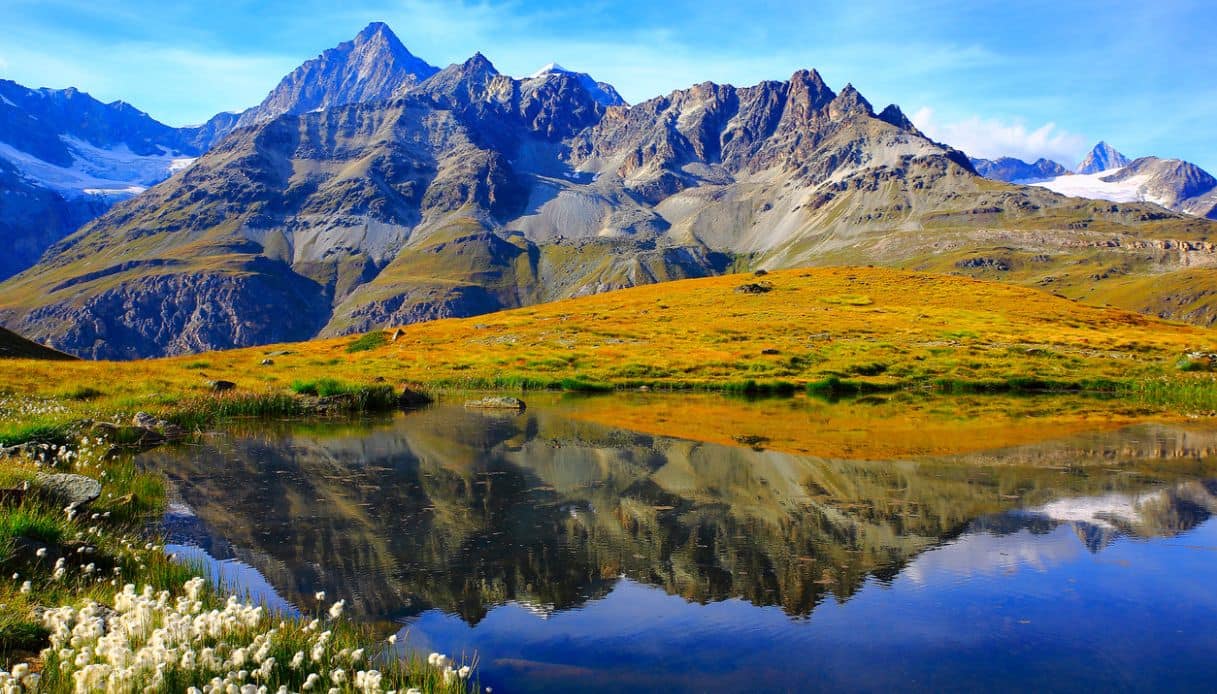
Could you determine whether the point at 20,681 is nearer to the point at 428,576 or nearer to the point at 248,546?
the point at 428,576

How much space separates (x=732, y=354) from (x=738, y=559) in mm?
54940

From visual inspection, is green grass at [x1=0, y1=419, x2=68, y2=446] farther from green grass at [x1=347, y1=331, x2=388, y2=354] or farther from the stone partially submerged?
green grass at [x1=347, y1=331, x2=388, y2=354]

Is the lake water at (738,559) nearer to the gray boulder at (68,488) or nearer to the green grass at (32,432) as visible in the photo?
the gray boulder at (68,488)

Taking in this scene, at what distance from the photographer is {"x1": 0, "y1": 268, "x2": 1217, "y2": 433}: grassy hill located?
46.2 meters

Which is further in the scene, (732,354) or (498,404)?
(732,354)

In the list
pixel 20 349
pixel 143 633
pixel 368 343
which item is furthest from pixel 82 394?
pixel 368 343

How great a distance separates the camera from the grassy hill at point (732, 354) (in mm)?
46172

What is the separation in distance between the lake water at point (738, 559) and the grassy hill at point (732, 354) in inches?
691

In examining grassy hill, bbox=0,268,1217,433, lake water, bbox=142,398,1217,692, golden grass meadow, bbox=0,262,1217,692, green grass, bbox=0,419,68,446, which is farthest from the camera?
grassy hill, bbox=0,268,1217,433

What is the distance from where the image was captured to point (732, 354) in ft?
229

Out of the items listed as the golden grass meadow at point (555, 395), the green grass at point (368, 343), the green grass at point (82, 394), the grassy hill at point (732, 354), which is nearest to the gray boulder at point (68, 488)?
the golden grass meadow at point (555, 395)

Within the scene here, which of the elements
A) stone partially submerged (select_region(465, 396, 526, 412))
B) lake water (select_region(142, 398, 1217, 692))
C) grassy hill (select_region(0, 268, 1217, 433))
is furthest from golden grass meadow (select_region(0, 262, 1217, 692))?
stone partially submerged (select_region(465, 396, 526, 412))

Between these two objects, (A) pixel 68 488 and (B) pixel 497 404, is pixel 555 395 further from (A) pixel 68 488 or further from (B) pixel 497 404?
(A) pixel 68 488

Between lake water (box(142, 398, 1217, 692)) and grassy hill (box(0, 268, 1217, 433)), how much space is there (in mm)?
17554
